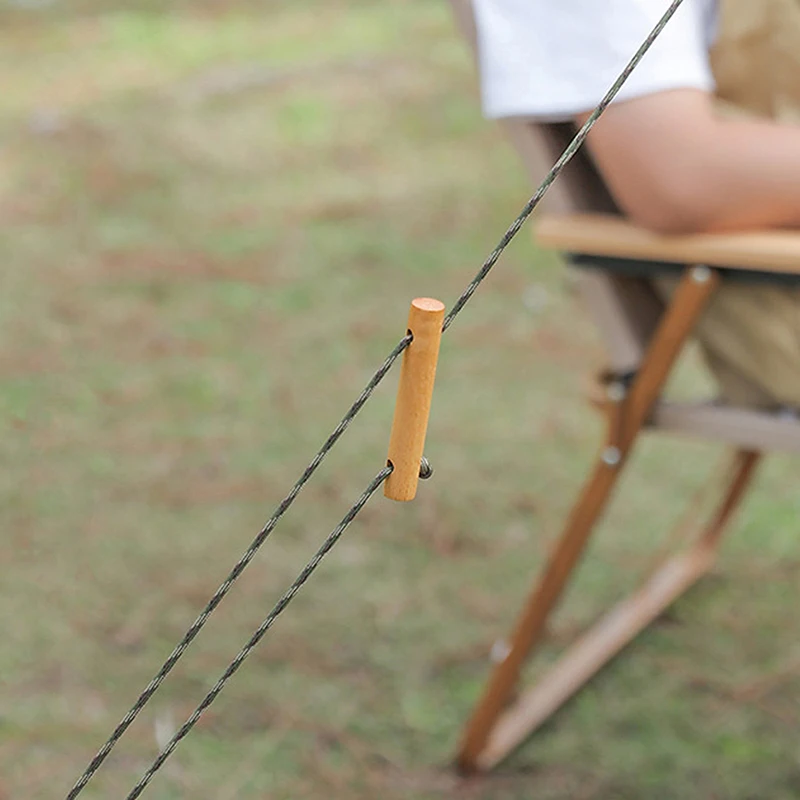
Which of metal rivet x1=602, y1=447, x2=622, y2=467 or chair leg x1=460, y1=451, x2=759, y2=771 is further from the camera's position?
chair leg x1=460, y1=451, x2=759, y2=771

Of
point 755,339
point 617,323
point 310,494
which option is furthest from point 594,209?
point 310,494

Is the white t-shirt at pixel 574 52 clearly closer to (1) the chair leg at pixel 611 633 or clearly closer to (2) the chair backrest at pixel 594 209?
(2) the chair backrest at pixel 594 209

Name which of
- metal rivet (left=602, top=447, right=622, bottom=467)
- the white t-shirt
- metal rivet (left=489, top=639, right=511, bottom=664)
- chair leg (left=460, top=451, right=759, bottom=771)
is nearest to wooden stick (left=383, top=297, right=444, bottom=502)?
the white t-shirt

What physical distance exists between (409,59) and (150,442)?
3.16 m

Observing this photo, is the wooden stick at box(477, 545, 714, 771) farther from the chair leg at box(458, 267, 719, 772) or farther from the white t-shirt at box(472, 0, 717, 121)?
the white t-shirt at box(472, 0, 717, 121)

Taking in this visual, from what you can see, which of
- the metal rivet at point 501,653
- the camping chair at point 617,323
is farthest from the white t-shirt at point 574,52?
the metal rivet at point 501,653

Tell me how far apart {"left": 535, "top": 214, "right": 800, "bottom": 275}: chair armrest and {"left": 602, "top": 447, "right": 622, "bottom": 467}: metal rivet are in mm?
230

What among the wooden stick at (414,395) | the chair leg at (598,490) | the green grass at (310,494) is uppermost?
the wooden stick at (414,395)

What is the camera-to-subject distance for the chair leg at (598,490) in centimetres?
125

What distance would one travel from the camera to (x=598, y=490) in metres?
1.38

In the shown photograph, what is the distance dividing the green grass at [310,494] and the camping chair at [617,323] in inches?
6.9

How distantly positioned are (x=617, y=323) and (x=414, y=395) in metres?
0.66

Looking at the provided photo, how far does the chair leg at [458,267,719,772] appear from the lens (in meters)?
1.25

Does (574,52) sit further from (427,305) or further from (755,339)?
(427,305)
